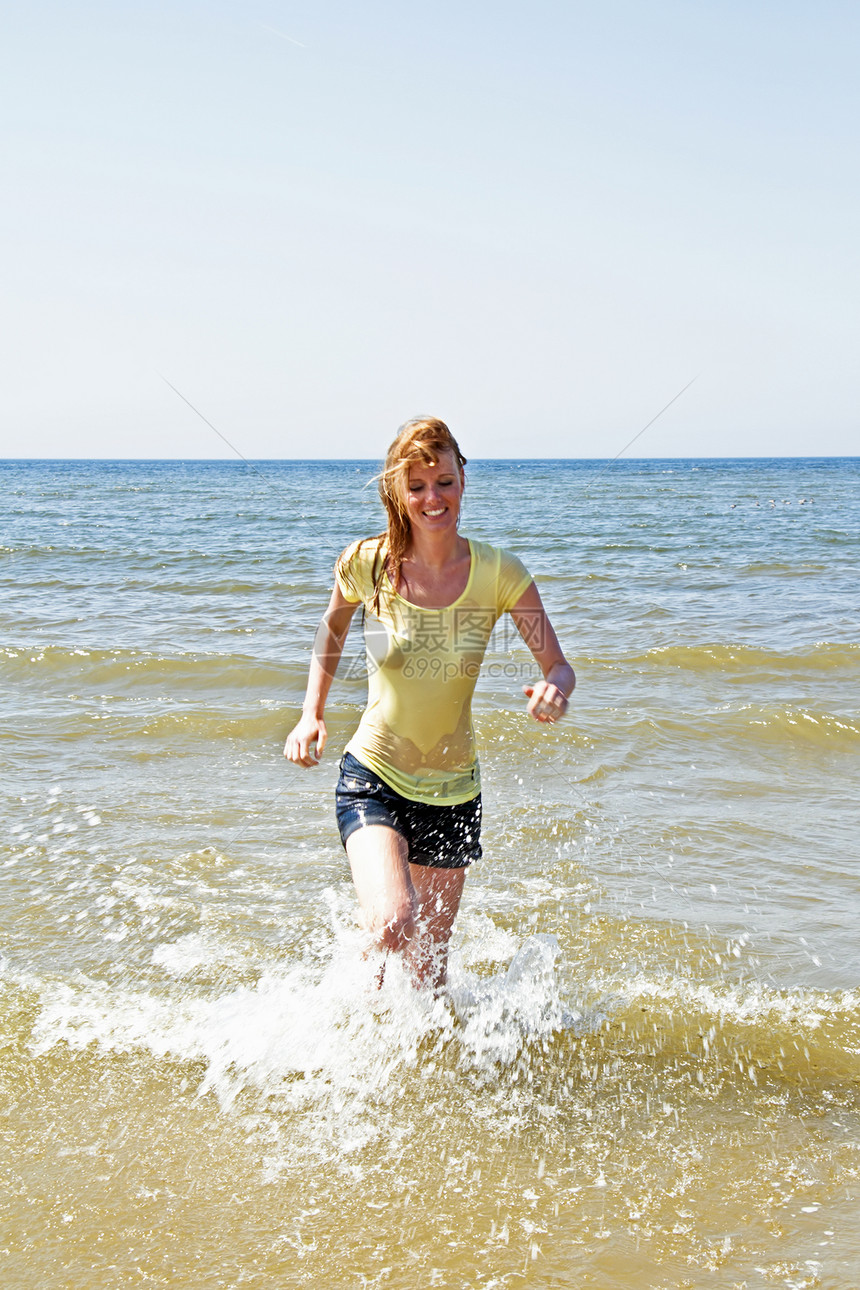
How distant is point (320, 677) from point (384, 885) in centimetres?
84

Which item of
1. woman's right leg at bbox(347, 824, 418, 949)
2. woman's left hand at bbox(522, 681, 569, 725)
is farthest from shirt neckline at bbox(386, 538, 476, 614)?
woman's right leg at bbox(347, 824, 418, 949)

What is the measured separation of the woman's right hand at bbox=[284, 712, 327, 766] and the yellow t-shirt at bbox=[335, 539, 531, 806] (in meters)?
0.14

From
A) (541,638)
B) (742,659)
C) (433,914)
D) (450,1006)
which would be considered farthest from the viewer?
(742,659)

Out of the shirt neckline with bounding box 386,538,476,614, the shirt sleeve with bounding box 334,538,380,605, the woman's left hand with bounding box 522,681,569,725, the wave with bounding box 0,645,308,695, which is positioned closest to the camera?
the woman's left hand with bounding box 522,681,569,725

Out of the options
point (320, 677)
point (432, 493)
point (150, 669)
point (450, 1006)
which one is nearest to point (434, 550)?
point (432, 493)

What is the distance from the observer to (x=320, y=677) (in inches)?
143

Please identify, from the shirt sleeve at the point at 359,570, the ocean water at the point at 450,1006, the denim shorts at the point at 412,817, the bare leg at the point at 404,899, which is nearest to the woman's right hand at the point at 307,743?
the denim shorts at the point at 412,817

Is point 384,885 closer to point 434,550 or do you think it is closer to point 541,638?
point 541,638

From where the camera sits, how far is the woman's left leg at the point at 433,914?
3527mm

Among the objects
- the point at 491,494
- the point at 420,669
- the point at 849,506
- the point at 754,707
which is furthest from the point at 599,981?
the point at 491,494

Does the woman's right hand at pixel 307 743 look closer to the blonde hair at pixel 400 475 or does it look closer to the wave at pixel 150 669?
the blonde hair at pixel 400 475

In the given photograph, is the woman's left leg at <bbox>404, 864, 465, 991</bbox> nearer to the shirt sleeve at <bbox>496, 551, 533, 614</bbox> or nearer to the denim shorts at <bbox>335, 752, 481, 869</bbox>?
the denim shorts at <bbox>335, 752, 481, 869</bbox>

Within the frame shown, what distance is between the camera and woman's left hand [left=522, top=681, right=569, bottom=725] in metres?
3.14

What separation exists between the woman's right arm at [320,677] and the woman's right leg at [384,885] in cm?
36
